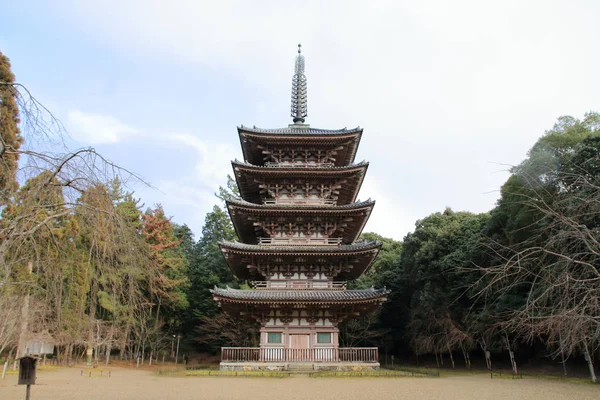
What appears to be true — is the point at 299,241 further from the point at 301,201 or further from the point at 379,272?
the point at 379,272

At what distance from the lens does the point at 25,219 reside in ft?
17.3

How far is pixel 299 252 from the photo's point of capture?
70.1 ft

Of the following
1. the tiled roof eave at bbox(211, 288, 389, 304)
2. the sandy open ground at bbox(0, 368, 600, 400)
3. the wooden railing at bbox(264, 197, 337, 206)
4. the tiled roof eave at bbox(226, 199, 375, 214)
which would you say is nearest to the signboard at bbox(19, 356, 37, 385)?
the sandy open ground at bbox(0, 368, 600, 400)

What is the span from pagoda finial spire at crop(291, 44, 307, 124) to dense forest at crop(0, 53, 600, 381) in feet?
43.5

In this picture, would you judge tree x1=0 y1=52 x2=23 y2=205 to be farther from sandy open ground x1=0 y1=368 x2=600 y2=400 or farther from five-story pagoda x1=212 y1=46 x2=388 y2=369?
five-story pagoda x1=212 y1=46 x2=388 y2=369

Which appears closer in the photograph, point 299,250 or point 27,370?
point 27,370

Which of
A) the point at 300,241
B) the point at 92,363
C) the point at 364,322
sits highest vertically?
the point at 300,241

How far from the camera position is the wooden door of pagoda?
820 inches

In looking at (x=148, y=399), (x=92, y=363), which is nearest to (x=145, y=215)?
(x=92, y=363)

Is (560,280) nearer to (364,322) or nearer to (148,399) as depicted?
(148,399)

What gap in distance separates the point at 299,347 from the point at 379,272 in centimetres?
3013

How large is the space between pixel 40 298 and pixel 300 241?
17272mm

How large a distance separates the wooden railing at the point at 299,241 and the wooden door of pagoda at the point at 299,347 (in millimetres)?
4732

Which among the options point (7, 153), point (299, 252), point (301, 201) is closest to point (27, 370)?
point (7, 153)
